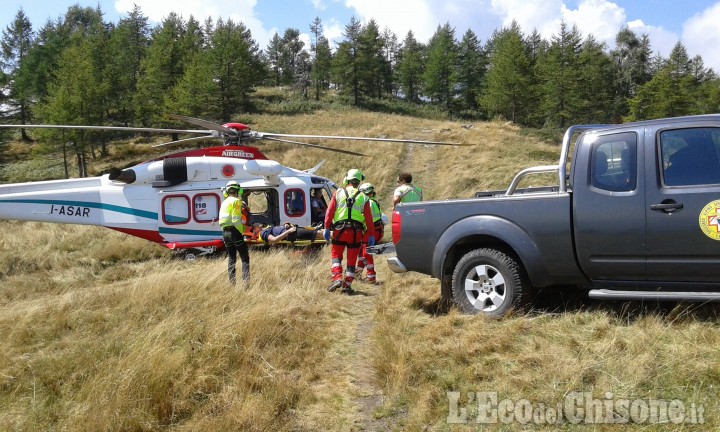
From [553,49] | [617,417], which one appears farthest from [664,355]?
[553,49]

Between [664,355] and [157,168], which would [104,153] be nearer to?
[157,168]

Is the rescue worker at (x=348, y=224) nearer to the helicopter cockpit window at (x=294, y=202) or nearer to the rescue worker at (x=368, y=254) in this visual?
the rescue worker at (x=368, y=254)

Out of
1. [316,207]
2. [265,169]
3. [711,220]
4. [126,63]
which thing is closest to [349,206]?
[711,220]

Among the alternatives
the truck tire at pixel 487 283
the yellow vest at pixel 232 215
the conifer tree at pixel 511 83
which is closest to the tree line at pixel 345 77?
the conifer tree at pixel 511 83

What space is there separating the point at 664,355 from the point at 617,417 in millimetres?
896

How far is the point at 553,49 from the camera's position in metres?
43.6

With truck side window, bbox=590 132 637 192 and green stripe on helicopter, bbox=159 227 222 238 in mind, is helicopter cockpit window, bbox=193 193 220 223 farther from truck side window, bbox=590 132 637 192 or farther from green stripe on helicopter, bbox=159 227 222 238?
truck side window, bbox=590 132 637 192

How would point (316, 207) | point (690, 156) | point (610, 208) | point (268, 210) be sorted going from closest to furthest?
point (690, 156) < point (610, 208) < point (316, 207) < point (268, 210)

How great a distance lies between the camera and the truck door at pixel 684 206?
160 inches

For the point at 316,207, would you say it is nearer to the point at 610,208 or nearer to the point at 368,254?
the point at 368,254

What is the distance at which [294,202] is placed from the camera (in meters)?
12.9

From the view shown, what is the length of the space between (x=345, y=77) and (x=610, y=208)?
53.0 meters

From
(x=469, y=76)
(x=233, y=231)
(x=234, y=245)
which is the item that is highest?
(x=469, y=76)

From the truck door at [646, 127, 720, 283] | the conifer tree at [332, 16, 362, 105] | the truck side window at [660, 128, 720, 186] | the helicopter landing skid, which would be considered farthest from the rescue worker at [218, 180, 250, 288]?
the conifer tree at [332, 16, 362, 105]
